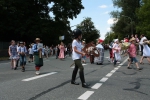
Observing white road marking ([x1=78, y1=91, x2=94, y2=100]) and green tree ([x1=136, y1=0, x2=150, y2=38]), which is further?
green tree ([x1=136, y1=0, x2=150, y2=38])

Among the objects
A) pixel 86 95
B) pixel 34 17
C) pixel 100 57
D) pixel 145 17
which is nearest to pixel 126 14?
pixel 145 17

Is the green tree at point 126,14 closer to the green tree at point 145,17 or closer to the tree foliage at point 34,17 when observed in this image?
the green tree at point 145,17

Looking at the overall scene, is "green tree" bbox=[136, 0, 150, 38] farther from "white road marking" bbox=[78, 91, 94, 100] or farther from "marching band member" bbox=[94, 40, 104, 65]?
"white road marking" bbox=[78, 91, 94, 100]

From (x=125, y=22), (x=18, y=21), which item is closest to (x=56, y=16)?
(x=18, y=21)

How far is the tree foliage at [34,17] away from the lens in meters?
40.8

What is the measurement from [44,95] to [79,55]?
2.14 meters

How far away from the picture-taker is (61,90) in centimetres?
758

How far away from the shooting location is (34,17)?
139 ft

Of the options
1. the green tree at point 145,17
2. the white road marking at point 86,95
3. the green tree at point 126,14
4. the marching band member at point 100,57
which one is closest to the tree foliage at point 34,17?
the green tree at point 145,17

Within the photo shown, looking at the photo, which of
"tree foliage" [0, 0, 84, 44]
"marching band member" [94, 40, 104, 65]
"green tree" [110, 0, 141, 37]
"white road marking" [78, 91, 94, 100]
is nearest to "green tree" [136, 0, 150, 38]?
"green tree" [110, 0, 141, 37]

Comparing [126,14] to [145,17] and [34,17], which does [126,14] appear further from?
[34,17]

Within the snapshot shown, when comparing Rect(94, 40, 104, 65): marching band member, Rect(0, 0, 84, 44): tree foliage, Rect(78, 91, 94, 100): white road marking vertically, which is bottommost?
Rect(78, 91, 94, 100): white road marking

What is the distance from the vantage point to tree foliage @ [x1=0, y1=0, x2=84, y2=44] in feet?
134

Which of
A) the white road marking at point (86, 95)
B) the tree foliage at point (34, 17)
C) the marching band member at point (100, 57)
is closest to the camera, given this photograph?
the white road marking at point (86, 95)
